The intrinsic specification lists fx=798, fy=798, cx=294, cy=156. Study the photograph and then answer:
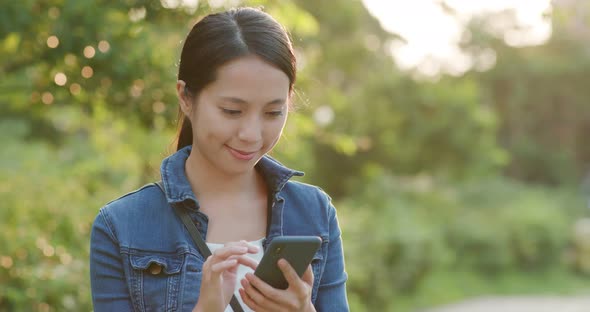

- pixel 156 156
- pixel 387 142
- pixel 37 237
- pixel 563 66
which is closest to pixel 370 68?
pixel 387 142

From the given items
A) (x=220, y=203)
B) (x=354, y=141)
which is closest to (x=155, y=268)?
(x=220, y=203)

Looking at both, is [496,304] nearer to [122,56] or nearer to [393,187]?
[393,187]

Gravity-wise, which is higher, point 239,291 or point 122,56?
point 122,56

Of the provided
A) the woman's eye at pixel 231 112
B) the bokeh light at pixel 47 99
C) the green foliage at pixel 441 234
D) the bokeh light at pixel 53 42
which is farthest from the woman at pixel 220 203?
the green foliage at pixel 441 234

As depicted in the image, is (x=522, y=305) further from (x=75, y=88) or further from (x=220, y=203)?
(x=220, y=203)

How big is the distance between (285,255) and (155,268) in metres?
0.37

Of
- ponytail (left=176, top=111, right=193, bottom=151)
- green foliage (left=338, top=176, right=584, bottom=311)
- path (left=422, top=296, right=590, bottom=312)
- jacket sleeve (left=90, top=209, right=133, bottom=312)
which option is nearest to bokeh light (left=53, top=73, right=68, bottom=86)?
ponytail (left=176, top=111, right=193, bottom=151)

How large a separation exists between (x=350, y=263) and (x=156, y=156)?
211cm

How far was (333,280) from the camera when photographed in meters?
1.94

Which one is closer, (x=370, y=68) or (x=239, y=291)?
(x=239, y=291)

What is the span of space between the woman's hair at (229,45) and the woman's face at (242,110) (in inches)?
0.9

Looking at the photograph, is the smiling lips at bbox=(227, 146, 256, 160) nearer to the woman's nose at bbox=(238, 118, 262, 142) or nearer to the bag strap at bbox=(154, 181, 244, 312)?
the woman's nose at bbox=(238, 118, 262, 142)

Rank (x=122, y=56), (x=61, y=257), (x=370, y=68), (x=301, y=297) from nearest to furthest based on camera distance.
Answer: (x=301, y=297) < (x=122, y=56) < (x=61, y=257) < (x=370, y=68)

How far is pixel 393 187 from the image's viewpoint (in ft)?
37.2
